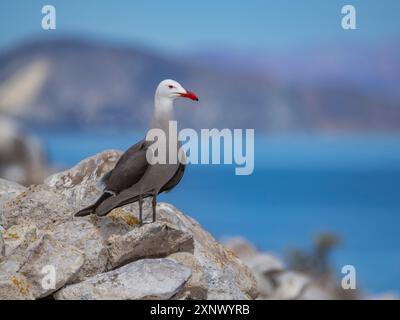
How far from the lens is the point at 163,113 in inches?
282

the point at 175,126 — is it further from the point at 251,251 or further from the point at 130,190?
the point at 251,251

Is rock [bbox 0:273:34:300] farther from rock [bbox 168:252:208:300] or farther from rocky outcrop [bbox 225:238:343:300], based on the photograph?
rocky outcrop [bbox 225:238:343:300]

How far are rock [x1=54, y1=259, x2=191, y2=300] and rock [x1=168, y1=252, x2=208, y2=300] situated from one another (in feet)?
0.52

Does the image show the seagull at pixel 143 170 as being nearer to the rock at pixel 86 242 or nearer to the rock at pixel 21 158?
the rock at pixel 86 242

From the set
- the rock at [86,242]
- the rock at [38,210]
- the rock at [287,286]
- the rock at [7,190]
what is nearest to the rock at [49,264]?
the rock at [86,242]

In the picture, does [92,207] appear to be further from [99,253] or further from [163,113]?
[163,113]

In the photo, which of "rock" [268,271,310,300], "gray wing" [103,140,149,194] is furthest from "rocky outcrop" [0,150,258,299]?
"rock" [268,271,310,300]

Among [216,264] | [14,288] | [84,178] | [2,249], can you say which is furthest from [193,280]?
[84,178]

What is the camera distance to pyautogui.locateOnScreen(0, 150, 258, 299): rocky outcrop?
653 cm

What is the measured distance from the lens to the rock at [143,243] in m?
6.88

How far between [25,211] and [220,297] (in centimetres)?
192

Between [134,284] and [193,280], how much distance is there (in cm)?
55

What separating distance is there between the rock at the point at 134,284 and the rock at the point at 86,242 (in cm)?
20
